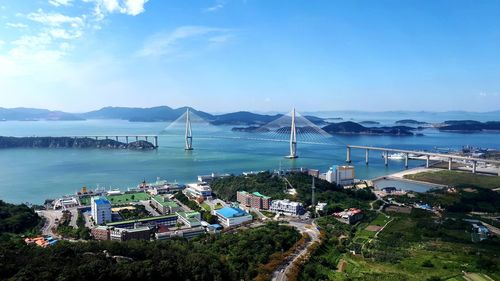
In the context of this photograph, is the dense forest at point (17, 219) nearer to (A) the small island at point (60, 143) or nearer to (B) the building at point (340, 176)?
(B) the building at point (340, 176)

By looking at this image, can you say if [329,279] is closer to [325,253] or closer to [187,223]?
[325,253]

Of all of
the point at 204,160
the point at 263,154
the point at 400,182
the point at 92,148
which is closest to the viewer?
the point at 400,182

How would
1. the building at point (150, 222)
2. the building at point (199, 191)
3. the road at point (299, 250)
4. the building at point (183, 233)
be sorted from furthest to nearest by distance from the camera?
the building at point (199, 191), the building at point (150, 222), the building at point (183, 233), the road at point (299, 250)

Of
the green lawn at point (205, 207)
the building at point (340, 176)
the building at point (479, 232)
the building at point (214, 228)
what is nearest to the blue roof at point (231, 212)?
the building at point (214, 228)

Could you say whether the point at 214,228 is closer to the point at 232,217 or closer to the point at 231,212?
the point at 232,217

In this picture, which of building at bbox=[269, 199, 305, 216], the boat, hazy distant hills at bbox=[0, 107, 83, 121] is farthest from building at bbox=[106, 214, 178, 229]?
hazy distant hills at bbox=[0, 107, 83, 121]

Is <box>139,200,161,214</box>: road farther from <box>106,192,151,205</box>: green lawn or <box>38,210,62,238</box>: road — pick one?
<box>38,210,62,238</box>: road

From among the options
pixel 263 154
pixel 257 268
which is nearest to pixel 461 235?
pixel 257 268
